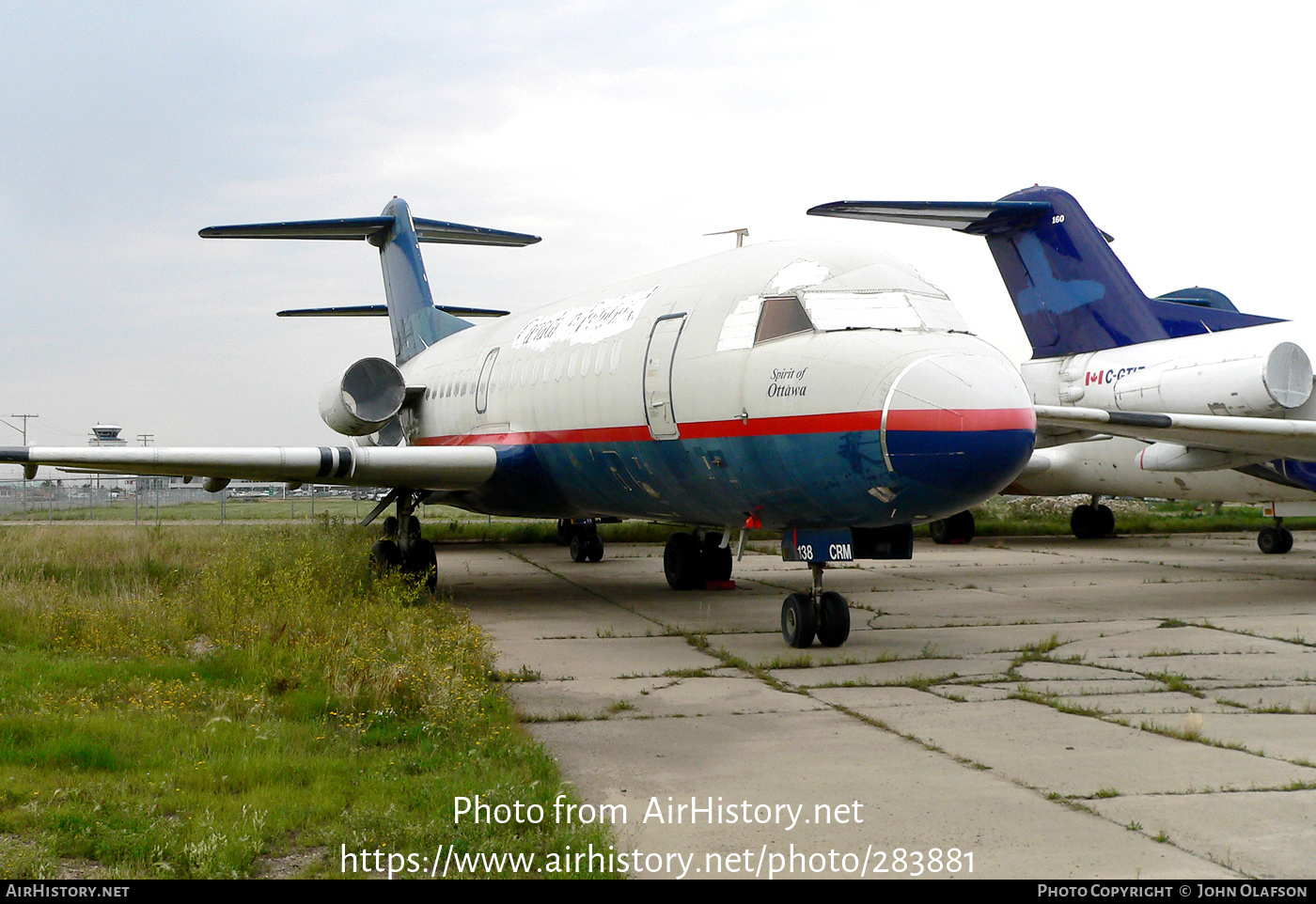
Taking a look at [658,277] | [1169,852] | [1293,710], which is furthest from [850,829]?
[658,277]

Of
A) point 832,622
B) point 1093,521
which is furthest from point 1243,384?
point 1093,521

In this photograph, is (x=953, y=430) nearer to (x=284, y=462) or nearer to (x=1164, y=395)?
(x=284, y=462)

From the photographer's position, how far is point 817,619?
28.8 feet

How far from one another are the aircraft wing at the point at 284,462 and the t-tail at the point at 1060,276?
23.0 feet

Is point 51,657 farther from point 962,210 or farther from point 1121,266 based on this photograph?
point 1121,266

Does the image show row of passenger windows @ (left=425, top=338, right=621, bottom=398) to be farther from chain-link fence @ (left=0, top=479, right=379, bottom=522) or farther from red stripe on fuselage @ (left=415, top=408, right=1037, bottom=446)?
chain-link fence @ (left=0, top=479, right=379, bottom=522)

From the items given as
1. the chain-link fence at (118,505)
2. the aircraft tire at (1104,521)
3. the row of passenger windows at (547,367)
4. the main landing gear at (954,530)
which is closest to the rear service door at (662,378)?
the row of passenger windows at (547,367)

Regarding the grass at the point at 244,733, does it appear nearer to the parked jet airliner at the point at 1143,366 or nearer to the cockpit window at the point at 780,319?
the cockpit window at the point at 780,319

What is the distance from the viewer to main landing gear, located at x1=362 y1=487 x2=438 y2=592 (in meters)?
13.3

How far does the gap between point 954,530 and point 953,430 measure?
616 inches

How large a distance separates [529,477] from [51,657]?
5569 mm

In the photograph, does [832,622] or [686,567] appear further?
[686,567]

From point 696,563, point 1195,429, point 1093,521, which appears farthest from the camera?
point 1093,521

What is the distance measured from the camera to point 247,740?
5.34 metres
